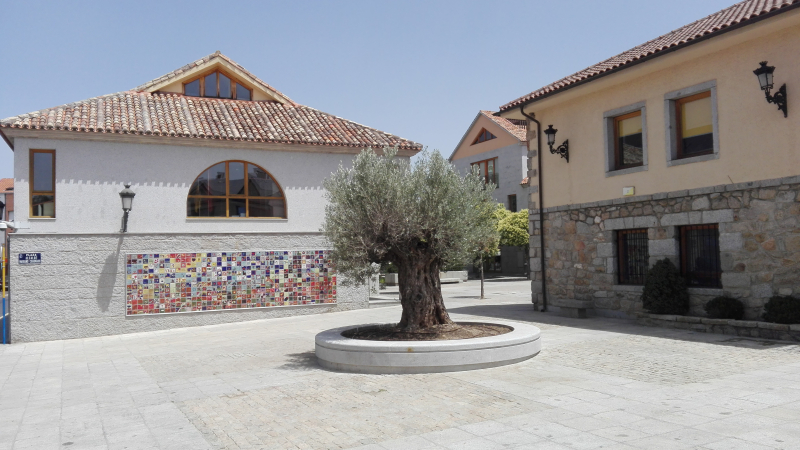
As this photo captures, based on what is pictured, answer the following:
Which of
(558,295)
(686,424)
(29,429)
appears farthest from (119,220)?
(686,424)

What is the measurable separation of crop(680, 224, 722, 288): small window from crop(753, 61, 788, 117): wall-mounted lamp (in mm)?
2339

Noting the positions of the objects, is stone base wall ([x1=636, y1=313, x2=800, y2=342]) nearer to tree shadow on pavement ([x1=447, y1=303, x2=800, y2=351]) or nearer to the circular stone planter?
tree shadow on pavement ([x1=447, y1=303, x2=800, y2=351])

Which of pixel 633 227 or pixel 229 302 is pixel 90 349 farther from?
pixel 633 227

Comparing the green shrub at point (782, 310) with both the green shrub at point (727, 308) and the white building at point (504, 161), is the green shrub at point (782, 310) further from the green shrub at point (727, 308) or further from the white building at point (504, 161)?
the white building at point (504, 161)

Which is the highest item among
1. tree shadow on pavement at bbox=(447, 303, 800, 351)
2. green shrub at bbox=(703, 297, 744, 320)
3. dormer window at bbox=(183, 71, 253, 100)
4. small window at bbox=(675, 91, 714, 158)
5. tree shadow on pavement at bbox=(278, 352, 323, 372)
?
dormer window at bbox=(183, 71, 253, 100)

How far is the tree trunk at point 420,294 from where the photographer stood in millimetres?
9180

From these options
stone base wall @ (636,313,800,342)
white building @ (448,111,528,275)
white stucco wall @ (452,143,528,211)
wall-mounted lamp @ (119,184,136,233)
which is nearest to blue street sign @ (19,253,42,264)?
wall-mounted lamp @ (119,184,136,233)

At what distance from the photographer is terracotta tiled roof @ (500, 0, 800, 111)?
9828 millimetres

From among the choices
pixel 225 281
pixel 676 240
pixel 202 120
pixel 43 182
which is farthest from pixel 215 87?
pixel 676 240

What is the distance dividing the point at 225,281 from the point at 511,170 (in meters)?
23.2

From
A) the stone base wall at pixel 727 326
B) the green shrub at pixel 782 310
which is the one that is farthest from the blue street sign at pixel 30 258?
the green shrub at pixel 782 310

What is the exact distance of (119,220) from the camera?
13.9 m

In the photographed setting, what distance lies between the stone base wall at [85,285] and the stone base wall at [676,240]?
25.3 ft

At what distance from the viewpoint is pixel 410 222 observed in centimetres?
870
